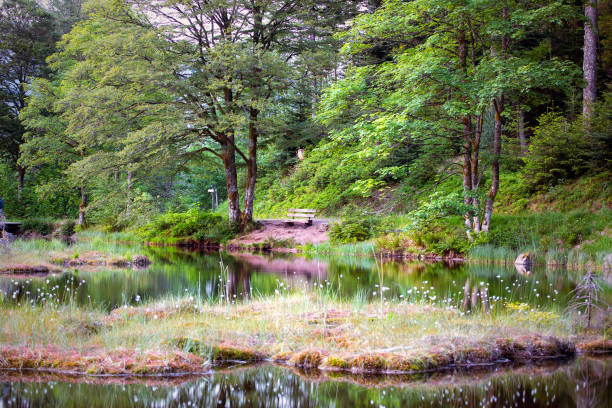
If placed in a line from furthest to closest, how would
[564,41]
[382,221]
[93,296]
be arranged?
1. [564,41]
2. [382,221]
3. [93,296]

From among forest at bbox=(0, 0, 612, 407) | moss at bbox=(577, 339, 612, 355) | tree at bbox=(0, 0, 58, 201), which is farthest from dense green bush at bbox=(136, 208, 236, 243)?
moss at bbox=(577, 339, 612, 355)

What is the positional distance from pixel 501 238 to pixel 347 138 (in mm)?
6359

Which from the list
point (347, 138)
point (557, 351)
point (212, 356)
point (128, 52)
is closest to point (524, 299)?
point (557, 351)

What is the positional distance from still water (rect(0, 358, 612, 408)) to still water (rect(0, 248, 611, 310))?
248 cm

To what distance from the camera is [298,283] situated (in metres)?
11.6

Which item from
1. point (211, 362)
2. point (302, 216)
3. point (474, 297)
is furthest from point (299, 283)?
point (302, 216)

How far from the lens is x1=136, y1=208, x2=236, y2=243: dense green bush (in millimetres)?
26000

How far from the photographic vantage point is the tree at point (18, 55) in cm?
3575

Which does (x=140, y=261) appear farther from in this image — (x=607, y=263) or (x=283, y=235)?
(x=607, y=263)

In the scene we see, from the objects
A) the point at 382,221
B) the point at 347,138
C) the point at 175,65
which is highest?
the point at 175,65

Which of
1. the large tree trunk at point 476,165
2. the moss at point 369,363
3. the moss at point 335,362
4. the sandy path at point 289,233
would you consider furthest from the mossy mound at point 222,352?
the sandy path at point 289,233

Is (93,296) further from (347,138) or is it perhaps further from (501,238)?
(501,238)

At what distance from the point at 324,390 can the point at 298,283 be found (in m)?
6.47

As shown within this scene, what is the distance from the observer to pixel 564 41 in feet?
75.7
